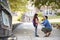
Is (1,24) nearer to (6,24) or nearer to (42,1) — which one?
(6,24)

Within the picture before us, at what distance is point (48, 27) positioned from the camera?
52.9 feet

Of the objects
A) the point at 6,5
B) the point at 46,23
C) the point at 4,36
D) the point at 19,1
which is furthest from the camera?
the point at 19,1

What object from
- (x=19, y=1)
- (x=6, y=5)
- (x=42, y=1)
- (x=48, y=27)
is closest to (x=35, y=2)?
(x=42, y=1)

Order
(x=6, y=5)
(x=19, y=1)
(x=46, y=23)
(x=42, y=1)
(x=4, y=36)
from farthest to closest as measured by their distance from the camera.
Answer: (x=19, y=1), (x=42, y=1), (x=46, y=23), (x=6, y=5), (x=4, y=36)

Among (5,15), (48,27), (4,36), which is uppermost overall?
(5,15)

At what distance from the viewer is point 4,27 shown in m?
4.02

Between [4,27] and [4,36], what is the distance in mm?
176

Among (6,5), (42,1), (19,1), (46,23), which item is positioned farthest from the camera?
(19,1)

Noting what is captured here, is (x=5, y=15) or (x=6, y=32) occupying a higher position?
(x=5, y=15)

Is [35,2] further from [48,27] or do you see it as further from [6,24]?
[6,24]

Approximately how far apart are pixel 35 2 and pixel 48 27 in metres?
8.39

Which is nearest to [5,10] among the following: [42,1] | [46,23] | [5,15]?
[5,15]

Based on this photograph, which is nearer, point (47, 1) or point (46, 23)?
point (46, 23)

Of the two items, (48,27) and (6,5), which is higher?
(6,5)
